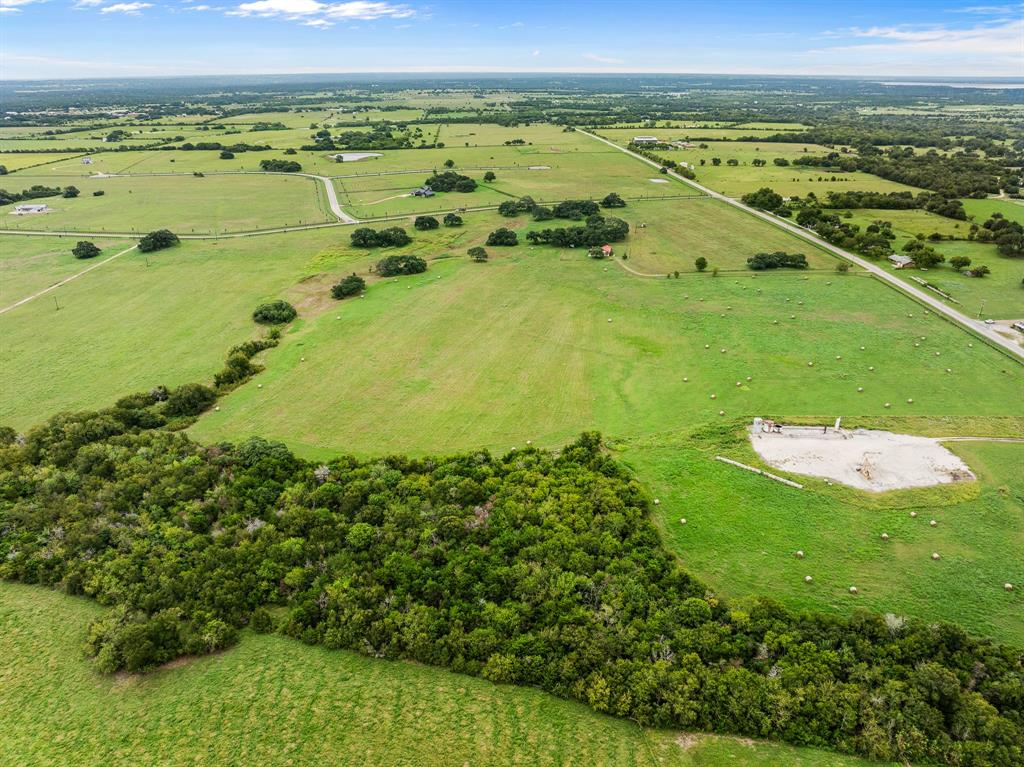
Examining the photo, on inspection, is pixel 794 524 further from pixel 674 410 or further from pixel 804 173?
pixel 804 173

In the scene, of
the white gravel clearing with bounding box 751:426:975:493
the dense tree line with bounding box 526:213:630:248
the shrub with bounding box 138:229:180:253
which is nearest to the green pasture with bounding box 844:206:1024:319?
the white gravel clearing with bounding box 751:426:975:493

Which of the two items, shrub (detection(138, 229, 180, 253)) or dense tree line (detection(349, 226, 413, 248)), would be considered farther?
dense tree line (detection(349, 226, 413, 248))

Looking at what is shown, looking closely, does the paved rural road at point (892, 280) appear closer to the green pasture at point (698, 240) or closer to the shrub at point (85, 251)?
the green pasture at point (698, 240)

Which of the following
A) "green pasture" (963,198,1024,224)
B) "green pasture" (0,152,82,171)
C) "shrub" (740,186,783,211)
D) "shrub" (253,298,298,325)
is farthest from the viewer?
"green pasture" (0,152,82,171)

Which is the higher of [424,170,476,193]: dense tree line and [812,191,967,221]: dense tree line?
[424,170,476,193]: dense tree line

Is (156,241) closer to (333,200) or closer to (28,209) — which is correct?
(333,200)

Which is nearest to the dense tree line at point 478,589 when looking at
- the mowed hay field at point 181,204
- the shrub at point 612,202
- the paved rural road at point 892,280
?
the paved rural road at point 892,280

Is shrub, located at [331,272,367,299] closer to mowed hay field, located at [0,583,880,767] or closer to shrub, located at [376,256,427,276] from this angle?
shrub, located at [376,256,427,276]
